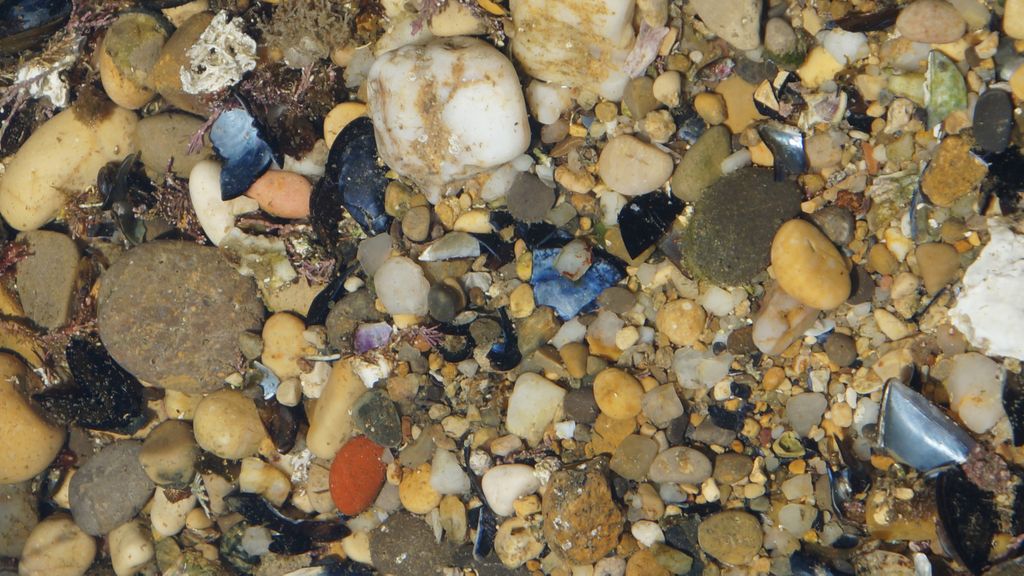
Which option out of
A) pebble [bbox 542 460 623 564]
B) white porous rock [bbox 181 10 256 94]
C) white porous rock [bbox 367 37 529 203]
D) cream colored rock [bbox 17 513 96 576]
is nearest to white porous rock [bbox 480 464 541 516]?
pebble [bbox 542 460 623 564]

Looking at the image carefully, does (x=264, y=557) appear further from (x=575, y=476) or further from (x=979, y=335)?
(x=979, y=335)

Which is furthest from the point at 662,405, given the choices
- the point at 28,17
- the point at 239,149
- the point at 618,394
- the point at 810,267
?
the point at 28,17

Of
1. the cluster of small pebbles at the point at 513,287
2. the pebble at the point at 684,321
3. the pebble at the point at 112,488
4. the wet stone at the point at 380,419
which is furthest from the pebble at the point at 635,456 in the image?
the pebble at the point at 112,488

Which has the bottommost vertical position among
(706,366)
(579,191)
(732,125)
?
(706,366)

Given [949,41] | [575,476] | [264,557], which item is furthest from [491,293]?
[949,41]

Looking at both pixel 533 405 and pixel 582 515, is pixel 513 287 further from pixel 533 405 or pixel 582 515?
pixel 582 515

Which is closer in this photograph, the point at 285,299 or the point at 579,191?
the point at 579,191
